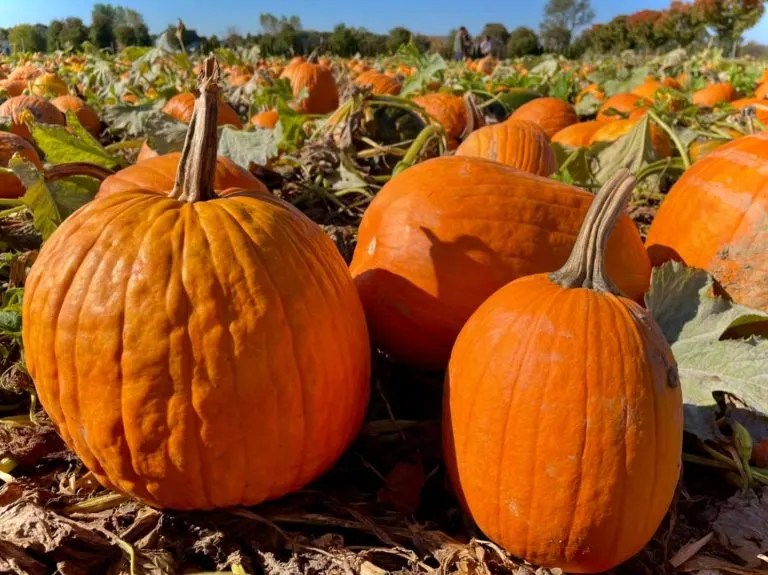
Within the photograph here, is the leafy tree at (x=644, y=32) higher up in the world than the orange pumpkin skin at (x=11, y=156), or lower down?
higher up

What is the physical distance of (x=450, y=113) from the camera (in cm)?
508

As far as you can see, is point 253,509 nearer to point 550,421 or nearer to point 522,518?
point 522,518

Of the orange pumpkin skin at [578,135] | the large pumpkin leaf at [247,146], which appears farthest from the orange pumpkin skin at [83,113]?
the orange pumpkin skin at [578,135]

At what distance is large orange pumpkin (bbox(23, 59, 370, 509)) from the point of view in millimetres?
1443

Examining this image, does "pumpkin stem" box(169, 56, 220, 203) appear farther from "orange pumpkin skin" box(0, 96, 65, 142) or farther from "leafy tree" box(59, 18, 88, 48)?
"leafy tree" box(59, 18, 88, 48)

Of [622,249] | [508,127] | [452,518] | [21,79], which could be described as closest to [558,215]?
[622,249]

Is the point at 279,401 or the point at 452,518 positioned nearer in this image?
the point at 279,401

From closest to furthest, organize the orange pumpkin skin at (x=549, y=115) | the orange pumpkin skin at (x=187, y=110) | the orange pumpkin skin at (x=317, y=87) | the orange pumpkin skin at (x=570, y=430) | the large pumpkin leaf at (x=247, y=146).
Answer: the orange pumpkin skin at (x=570, y=430) < the large pumpkin leaf at (x=247, y=146) < the orange pumpkin skin at (x=187, y=110) < the orange pumpkin skin at (x=549, y=115) < the orange pumpkin skin at (x=317, y=87)

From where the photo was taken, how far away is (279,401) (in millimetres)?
1518

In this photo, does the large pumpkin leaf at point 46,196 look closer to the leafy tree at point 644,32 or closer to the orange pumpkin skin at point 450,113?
the orange pumpkin skin at point 450,113

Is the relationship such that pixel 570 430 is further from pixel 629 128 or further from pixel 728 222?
pixel 629 128

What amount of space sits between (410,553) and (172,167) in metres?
1.60

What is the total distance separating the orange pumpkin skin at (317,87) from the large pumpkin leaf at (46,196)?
13.1ft

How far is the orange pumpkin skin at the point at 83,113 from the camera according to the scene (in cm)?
541
